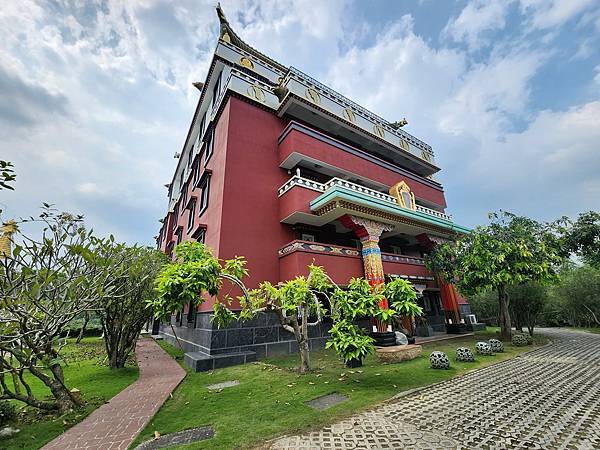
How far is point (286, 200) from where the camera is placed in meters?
11.0

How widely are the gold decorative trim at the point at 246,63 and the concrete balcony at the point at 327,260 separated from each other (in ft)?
33.9

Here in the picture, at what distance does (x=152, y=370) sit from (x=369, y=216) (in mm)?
9142

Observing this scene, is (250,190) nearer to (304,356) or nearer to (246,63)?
(304,356)

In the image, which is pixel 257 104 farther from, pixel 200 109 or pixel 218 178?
pixel 200 109

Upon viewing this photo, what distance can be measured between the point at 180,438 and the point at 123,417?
166 cm

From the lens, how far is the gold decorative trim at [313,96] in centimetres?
1399

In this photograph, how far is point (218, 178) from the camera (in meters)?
11.1

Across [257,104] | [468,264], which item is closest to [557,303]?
[468,264]

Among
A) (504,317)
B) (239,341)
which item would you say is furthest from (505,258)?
(239,341)

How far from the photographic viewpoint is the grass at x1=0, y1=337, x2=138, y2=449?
12.7ft

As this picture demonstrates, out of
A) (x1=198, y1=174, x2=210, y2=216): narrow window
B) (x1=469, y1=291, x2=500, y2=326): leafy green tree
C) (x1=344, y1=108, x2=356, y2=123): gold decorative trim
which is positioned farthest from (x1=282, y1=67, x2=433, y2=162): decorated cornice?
(x1=469, y1=291, x2=500, y2=326): leafy green tree

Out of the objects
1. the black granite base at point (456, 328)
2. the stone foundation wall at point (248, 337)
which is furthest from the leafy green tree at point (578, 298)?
the stone foundation wall at point (248, 337)

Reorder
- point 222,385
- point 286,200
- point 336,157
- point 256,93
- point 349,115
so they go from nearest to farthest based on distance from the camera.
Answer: point 222,385 → point 286,200 → point 256,93 → point 336,157 → point 349,115

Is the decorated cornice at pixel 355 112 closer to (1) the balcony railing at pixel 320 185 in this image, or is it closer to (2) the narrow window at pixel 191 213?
(1) the balcony railing at pixel 320 185
